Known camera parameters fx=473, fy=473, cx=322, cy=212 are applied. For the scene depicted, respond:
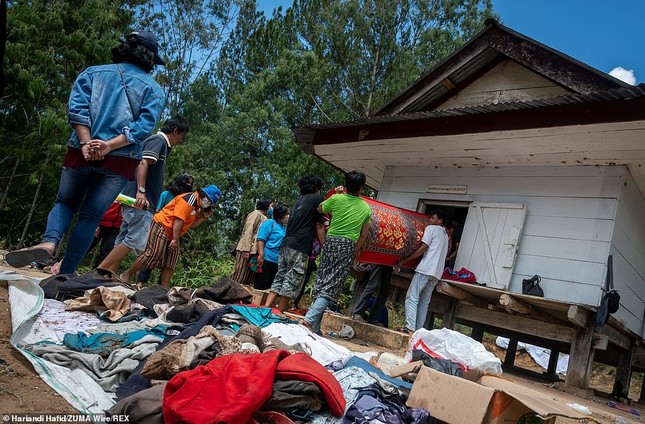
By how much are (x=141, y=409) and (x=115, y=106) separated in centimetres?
237

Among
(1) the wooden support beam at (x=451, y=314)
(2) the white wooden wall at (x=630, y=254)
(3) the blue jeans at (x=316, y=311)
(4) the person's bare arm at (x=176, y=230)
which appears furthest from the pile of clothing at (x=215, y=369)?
(2) the white wooden wall at (x=630, y=254)

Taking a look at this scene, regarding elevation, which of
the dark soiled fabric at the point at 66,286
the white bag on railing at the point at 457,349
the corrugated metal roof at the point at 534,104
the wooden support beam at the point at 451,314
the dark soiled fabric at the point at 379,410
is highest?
the corrugated metal roof at the point at 534,104

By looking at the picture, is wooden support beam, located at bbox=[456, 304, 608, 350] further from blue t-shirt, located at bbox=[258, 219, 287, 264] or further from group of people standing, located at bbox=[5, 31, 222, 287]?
group of people standing, located at bbox=[5, 31, 222, 287]

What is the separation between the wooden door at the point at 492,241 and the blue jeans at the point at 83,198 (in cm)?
557

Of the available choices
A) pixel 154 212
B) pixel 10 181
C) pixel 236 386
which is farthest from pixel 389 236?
pixel 10 181

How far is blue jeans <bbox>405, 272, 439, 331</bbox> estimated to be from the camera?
6703 mm

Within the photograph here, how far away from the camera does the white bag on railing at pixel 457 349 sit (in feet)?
12.2

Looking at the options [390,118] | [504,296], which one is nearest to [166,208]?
[390,118]

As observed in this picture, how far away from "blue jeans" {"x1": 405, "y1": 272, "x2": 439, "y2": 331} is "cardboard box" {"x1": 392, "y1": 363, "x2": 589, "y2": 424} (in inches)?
143

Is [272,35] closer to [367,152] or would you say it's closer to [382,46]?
[382,46]

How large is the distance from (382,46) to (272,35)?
15.2 ft

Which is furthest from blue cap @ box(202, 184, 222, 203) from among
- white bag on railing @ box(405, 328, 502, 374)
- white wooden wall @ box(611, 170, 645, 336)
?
white wooden wall @ box(611, 170, 645, 336)

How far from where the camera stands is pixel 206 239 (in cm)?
1580

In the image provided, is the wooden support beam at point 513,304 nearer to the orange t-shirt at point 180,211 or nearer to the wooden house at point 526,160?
the wooden house at point 526,160
